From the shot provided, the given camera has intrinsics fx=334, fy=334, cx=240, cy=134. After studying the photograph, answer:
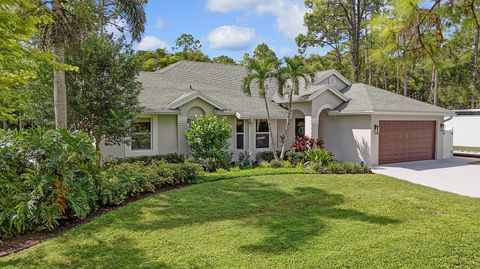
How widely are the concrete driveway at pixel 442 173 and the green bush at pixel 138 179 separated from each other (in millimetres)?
8978

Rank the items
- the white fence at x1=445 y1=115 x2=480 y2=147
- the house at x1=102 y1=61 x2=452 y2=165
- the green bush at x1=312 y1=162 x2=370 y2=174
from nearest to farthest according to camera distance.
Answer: the green bush at x1=312 y1=162 x2=370 y2=174 < the house at x1=102 y1=61 x2=452 y2=165 < the white fence at x1=445 y1=115 x2=480 y2=147

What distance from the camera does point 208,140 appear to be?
15.9 meters

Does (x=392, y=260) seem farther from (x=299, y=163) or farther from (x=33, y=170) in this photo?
(x=299, y=163)

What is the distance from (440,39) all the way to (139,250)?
315 inches

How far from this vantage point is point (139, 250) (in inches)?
252

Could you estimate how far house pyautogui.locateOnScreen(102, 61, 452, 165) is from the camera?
16594 mm

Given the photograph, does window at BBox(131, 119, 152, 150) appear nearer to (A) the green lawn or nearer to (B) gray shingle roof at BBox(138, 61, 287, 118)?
(B) gray shingle roof at BBox(138, 61, 287, 118)

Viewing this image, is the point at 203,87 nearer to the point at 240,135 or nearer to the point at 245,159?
the point at 240,135

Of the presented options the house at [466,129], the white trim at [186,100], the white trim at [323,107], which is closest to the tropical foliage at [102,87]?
the white trim at [186,100]

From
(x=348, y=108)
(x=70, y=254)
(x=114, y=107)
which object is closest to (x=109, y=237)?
(x=70, y=254)

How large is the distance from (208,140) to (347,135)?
803 centimetres

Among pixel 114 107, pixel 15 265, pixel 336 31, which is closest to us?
pixel 15 265


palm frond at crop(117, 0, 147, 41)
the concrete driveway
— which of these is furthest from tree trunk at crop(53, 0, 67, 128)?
the concrete driveway

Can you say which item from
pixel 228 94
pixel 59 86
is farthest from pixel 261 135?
pixel 59 86
